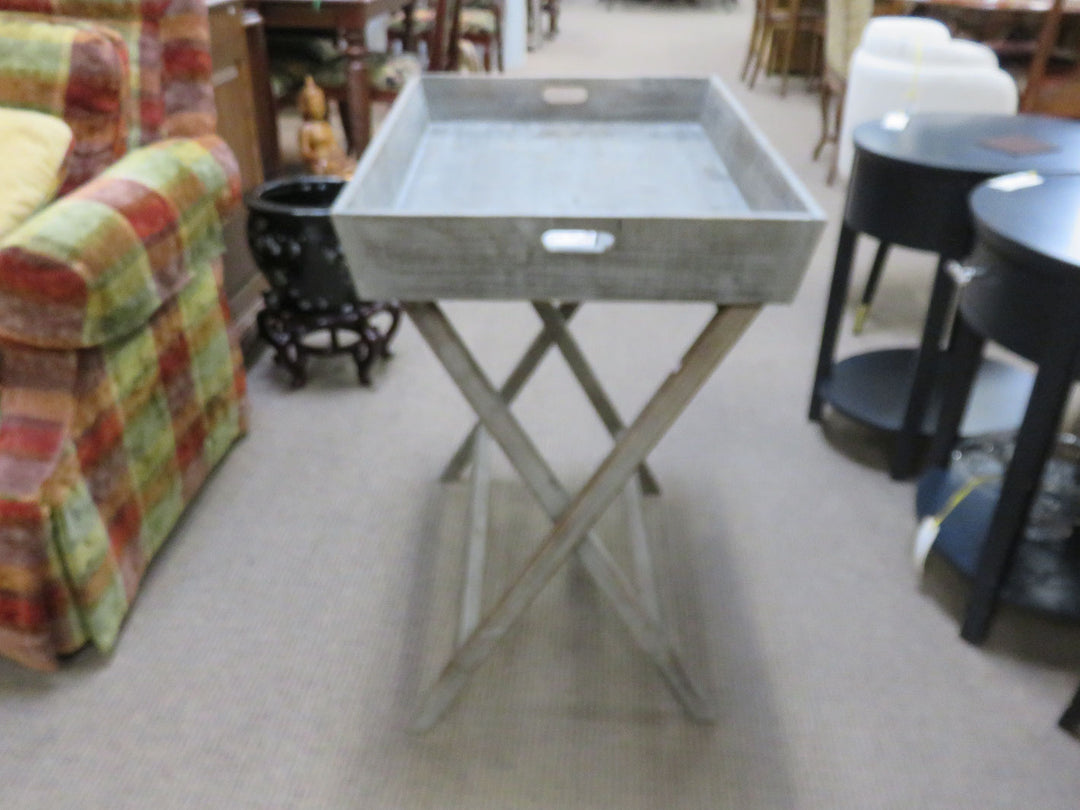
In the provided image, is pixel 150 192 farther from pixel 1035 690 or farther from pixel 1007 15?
pixel 1007 15

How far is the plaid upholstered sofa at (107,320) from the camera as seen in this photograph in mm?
1274

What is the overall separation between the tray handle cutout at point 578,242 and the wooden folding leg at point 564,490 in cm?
18

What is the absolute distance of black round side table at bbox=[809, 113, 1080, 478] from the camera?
1.59 metres

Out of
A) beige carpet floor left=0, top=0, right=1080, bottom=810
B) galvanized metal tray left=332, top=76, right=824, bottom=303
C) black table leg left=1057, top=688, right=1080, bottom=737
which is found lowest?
beige carpet floor left=0, top=0, right=1080, bottom=810

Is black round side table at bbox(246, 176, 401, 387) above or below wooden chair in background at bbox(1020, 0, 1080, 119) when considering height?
below

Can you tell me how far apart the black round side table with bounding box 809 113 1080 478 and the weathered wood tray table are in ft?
1.50

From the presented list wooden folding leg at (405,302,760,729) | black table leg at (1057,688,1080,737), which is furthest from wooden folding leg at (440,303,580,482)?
black table leg at (1057,688,1080,737)

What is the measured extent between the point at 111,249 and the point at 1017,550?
1.52m

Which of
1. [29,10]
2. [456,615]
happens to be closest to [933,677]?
[456,615]

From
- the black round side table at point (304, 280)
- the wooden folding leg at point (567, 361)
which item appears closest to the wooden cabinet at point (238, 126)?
the black round side table at point (304, 280)

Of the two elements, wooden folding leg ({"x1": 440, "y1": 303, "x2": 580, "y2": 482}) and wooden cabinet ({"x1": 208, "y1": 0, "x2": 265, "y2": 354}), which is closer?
wooden folding leg ({"x1": 440, "y1": 303, "x2": 580, "y2": 482})

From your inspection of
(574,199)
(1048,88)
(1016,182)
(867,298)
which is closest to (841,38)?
(1048,88)

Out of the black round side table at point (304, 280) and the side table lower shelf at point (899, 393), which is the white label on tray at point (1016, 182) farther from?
the black round side table at point (304, 280)

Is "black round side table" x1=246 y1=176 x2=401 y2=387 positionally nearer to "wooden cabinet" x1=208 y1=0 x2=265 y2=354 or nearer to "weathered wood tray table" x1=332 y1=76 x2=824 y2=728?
"wooden cabinet" x1=208 y1=0 x2=265 y2=354
